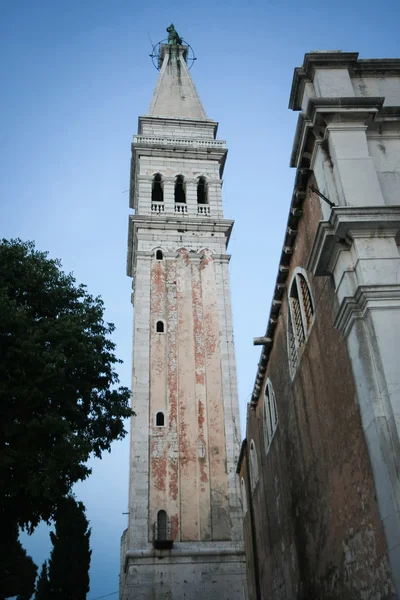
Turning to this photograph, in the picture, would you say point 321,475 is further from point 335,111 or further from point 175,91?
point 175,91

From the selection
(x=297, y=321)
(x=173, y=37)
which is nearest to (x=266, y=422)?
(x=297, y=321)

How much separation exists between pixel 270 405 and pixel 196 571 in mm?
10006

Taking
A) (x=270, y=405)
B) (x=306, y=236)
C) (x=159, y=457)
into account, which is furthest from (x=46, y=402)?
(x=159, y=457)

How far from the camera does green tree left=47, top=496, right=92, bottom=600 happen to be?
18953mm

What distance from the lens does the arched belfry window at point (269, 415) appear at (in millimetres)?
13609

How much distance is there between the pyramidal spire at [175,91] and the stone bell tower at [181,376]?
245mm

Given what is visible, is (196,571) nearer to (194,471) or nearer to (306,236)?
(194,471)

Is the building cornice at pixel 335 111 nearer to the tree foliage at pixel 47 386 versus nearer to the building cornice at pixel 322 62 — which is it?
the building cornice at pixel 322 62

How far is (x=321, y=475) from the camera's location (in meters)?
9.24

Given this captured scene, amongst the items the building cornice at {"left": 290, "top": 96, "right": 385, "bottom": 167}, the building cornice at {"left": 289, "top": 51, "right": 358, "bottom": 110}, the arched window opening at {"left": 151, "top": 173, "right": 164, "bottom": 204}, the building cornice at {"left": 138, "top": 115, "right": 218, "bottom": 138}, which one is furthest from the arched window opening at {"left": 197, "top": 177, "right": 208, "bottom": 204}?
the building cornice at {"left": 290, "top": 96, "right": 385, "bottom": 167}

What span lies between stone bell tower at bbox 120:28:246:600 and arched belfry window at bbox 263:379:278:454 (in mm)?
Answer: 8562

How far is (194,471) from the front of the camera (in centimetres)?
2312

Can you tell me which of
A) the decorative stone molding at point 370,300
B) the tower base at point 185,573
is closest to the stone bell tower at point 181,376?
the tower base at point 185,573

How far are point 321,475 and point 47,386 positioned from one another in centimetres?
714
